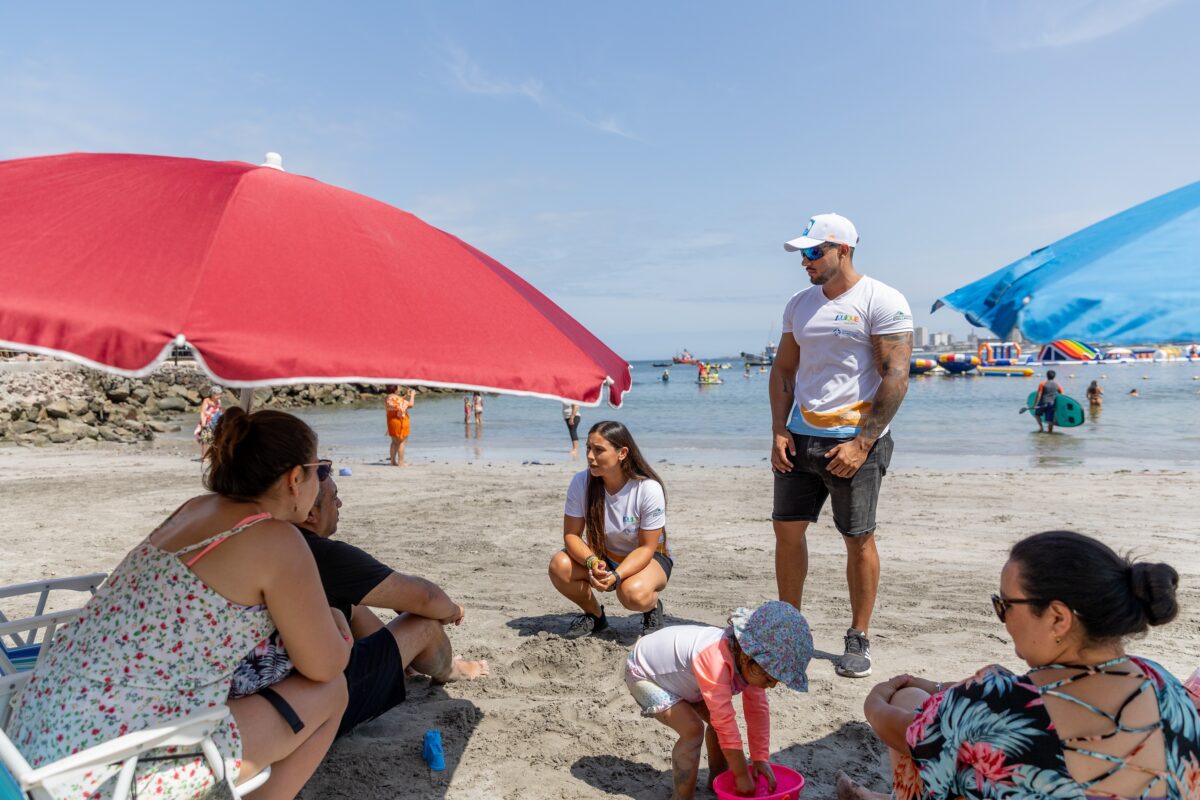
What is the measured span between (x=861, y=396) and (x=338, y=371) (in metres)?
2.98

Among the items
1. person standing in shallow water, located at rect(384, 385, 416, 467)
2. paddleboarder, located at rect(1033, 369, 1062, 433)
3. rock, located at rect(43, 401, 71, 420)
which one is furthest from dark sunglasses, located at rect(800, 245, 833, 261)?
rock, located at rect(43, 401, 71, 420)

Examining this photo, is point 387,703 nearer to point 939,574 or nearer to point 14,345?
point 14,345

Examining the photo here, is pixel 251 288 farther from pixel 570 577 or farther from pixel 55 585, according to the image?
pixel 570 577

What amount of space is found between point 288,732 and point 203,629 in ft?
1.46

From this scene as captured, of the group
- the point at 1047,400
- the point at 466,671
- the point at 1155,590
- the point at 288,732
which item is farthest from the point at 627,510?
the point at 1047,400

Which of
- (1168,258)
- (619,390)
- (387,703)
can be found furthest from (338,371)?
(1168,258)

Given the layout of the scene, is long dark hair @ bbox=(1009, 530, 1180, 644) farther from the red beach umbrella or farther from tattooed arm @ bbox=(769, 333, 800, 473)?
tattooed arm @ bbox=(769, 333, 800, 473)

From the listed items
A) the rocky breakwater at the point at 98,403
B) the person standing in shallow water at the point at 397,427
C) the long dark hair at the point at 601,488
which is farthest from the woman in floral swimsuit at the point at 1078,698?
the rocky breakwater at the point at 98,403

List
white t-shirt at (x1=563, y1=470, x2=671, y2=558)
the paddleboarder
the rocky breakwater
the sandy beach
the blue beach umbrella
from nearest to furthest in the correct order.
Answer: the blue beach umbrella < the sandy beach < white t-shirt at (x1=563, y1=470, x2=671, y2=558) < the paddleboarder < the rocky breakwater

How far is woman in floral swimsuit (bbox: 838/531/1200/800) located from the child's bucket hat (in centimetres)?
88

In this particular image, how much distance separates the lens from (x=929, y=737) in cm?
203

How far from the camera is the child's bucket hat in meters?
2.82

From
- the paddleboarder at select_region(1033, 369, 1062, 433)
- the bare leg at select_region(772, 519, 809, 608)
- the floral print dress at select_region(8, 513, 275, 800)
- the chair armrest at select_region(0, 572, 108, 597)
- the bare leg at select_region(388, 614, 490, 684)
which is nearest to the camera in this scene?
the floral print dress at select_region(8, 513, 275, 800)

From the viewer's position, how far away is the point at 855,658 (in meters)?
A: 4.18
